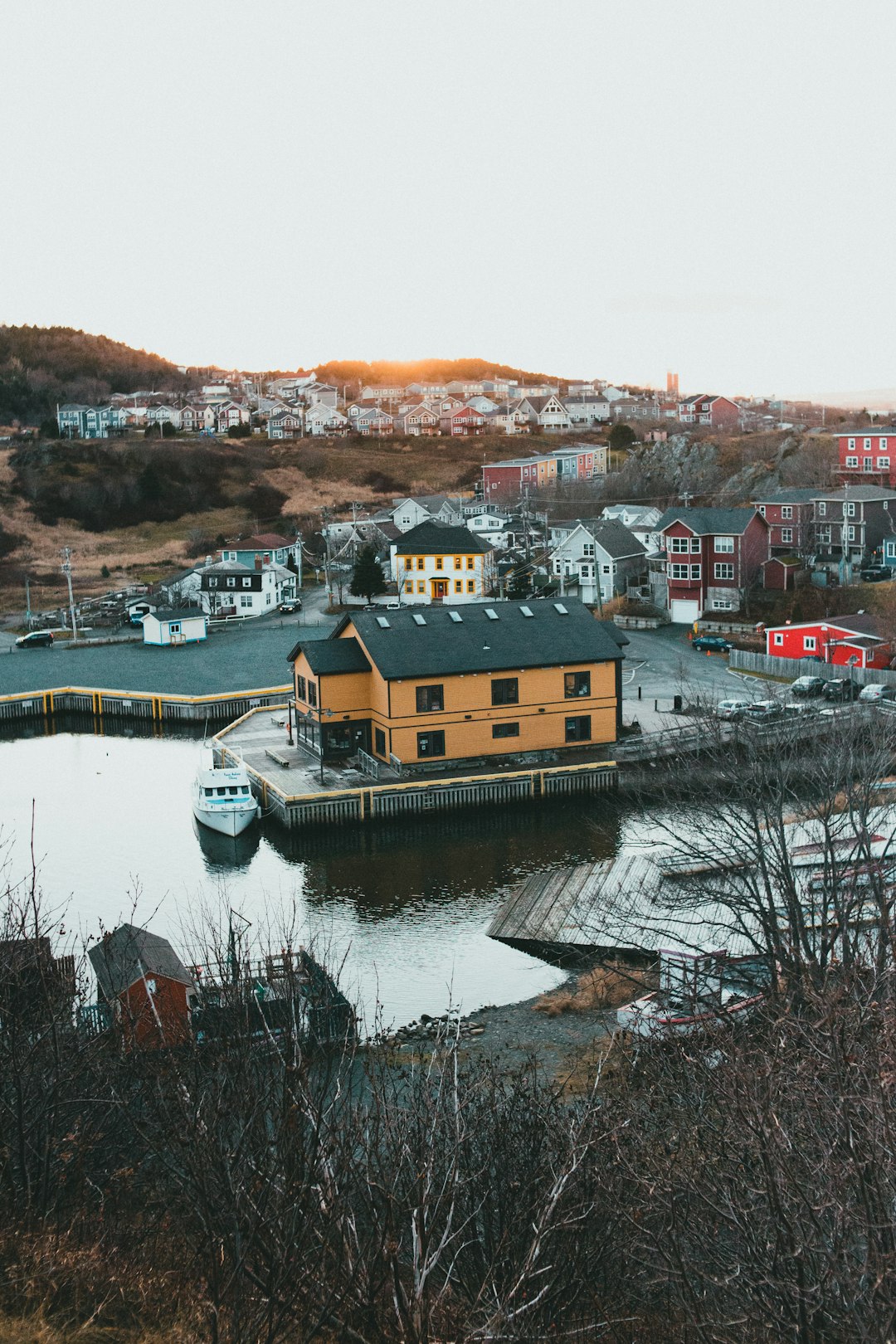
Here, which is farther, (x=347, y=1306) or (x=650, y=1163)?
(x=650, y=1163)

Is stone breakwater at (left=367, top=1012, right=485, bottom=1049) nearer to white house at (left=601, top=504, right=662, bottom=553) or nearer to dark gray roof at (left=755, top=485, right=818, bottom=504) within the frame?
dark gray roof at (left=755, top=485, right=818, bottom=504)

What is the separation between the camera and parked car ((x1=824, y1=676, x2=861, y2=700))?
36219 mm

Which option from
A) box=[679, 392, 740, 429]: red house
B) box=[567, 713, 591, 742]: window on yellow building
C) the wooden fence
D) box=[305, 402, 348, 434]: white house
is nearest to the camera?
box=[567, 713, 591, 742]: window on yellow building

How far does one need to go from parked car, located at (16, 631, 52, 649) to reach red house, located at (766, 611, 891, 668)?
1080 inches

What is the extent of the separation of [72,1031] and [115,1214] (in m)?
2.47

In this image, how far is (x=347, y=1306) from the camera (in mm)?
6773

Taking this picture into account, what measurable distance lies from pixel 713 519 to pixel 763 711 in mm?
17570

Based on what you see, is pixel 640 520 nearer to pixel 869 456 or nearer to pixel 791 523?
pixel 869 456

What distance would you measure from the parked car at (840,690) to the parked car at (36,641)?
2971cm

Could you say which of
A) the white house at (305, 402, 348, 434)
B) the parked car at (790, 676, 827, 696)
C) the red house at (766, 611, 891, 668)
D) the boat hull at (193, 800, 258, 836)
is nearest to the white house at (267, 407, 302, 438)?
the white house at (305, 402, 348, 434)

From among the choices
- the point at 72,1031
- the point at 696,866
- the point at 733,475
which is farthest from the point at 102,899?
the point at 733,475

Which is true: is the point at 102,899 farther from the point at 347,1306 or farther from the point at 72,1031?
the point at 347,1306

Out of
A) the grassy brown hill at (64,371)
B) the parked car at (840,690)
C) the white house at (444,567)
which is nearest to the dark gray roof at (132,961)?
the parked car at (840,690)

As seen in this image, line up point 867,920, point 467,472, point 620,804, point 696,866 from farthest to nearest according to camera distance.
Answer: point 467,472
point 620,804
point 696,866
point 867,920
